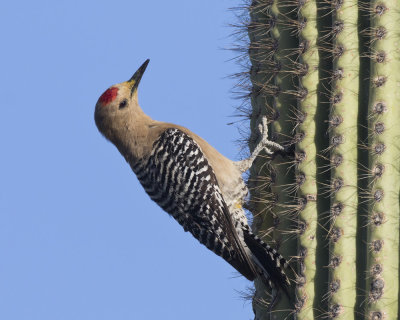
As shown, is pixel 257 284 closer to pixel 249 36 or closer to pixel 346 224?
pixel 346 224

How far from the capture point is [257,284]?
13.9 feet

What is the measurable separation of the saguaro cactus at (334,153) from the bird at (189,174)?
0.82ft

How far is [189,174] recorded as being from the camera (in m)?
4.86

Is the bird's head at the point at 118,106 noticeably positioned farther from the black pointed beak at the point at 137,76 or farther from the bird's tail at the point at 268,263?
the bird's tail at the point at 268,263

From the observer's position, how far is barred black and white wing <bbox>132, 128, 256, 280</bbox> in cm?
458

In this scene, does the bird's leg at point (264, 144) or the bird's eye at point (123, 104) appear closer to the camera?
the bird's leg at point (264, 144)

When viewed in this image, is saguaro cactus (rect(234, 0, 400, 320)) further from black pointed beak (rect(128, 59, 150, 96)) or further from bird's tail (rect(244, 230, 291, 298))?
black pointed beak (rect(128, 59, 150, 96))

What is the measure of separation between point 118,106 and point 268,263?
6.59 feet

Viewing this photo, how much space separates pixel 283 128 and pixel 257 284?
95 centimetres

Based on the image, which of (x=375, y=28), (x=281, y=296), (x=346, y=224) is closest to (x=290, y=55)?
(x=375, y=28)

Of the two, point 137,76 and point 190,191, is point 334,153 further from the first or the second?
point 137,76

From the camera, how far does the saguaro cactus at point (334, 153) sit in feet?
10.4

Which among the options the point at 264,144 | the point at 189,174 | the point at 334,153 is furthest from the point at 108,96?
the point at 334,153

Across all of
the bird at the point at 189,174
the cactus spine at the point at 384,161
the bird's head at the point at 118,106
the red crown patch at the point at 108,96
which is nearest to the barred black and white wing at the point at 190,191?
the bird at the point at 189,174
